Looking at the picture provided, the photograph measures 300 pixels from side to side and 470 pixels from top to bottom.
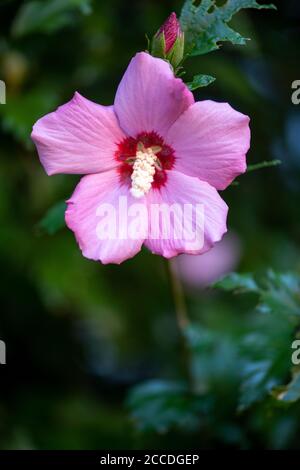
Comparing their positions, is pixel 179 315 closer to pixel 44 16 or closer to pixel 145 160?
pixel 145 160

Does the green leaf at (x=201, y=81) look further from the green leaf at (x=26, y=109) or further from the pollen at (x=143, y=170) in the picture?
the green leaf at (x=26, y=109)

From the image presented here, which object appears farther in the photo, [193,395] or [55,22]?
[55,22]

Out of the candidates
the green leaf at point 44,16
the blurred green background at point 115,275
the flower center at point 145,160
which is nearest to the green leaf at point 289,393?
the blurred green background at point 115,275

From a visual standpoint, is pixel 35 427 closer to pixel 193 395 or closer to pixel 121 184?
pixel 193 395

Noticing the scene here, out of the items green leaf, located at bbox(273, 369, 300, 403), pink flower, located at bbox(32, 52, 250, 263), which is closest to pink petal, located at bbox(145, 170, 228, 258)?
pink flower, located at bbox(32, 52, 250, 263)

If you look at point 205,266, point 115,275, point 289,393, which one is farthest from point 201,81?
point 205,266
